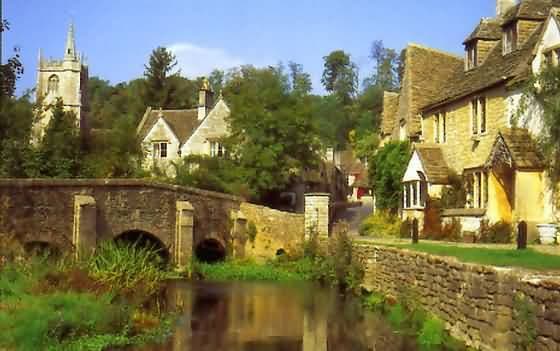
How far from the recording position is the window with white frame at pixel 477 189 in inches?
1075

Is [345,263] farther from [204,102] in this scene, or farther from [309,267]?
[204,102]

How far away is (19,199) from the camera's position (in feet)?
91.6

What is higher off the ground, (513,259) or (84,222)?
(84,222)

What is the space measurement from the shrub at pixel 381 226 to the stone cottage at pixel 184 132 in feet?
56.7

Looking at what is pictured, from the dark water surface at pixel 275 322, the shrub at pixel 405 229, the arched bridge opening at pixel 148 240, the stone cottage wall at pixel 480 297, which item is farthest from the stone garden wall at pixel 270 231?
the stone cottage wall at pixel 480 297

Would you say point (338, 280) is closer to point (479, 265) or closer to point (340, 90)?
point (479, 265)

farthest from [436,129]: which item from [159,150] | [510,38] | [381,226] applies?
[159,150]

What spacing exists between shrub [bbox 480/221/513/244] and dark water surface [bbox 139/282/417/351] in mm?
6062

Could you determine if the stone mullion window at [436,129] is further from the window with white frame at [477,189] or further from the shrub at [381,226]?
the window with white frame at [477,189]

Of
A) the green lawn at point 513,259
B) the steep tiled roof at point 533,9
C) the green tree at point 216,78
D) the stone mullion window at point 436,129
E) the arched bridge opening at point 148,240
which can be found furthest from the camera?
the green tree at point 216,78

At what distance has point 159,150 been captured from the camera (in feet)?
182

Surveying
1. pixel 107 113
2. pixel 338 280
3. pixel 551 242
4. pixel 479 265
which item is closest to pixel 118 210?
pixel 338 280

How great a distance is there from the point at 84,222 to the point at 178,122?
29.9 metres

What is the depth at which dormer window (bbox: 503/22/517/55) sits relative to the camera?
2828 cm
